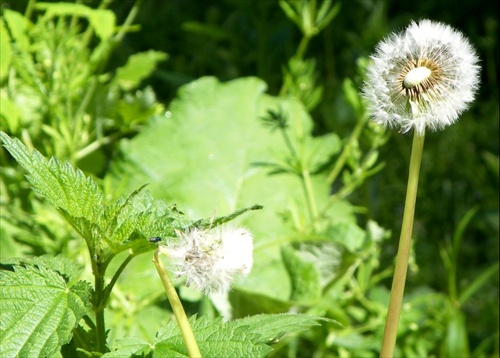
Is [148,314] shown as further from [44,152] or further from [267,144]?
[267,144]

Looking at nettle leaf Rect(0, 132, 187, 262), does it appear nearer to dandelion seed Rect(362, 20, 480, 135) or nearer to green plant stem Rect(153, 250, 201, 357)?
green plant stem Rect(153, 250, 201, 357)

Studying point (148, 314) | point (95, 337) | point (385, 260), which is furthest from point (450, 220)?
point (95, 337)

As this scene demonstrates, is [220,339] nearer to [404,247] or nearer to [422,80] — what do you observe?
[404,247]

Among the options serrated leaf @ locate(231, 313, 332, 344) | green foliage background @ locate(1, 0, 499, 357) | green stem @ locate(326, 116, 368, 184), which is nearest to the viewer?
serrated leaf @ locate(231, 313, 332, 344)

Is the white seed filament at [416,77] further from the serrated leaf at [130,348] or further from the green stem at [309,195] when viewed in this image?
the green stem at [309,195]

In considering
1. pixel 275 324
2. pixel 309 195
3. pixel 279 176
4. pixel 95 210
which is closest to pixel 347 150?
pixel 309 195

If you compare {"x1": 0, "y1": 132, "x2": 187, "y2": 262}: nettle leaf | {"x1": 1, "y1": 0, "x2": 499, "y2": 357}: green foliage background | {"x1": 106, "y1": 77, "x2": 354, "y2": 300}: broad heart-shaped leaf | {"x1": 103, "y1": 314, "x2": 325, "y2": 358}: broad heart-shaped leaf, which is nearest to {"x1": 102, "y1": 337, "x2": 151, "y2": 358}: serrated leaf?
{"x1": 103, "y1": 314, "x2": 325, "y2": 358}: broad heart-shaped leaf
